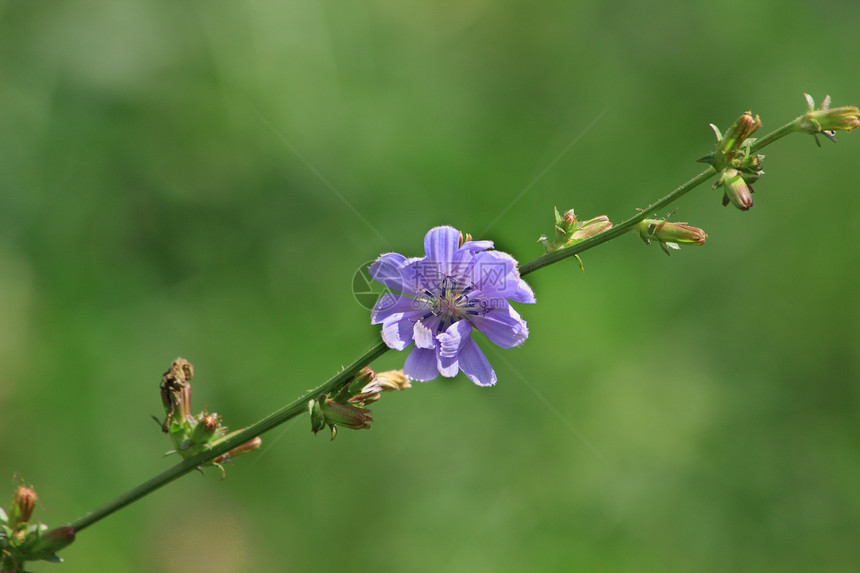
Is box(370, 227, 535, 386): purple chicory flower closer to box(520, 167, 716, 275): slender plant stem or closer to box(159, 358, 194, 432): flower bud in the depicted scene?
box(520, 167, 716, 275): slender plant stem

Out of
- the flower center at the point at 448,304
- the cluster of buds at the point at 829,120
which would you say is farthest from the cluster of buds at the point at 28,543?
the cluster of buds at the point at 829,120

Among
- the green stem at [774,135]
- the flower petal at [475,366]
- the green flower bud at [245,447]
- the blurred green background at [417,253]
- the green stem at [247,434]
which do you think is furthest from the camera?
the blurred green background at [417,253]

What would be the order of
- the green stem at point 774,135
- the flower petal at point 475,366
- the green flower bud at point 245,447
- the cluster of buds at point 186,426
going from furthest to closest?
1. the green flower bud at point 245,447
2. the cluster of buds at point 186,426
3. the flower petal at point 475,366
4. the green stem at point 774,135

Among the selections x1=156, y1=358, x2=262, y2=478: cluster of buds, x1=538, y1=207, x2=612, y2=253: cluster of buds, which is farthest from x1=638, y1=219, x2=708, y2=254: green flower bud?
x1=156, y1=358, x2=262, y2=478: cluster of buds

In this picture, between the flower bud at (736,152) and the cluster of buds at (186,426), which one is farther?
the cluster of buds at (186,426)

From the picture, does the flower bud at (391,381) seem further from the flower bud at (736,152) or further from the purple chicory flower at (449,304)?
the flower bud at (736,152)
